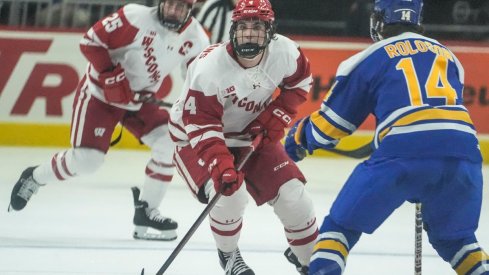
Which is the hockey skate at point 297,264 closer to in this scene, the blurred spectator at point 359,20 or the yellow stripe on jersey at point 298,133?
the yellow stripe on jersey at point 298,133

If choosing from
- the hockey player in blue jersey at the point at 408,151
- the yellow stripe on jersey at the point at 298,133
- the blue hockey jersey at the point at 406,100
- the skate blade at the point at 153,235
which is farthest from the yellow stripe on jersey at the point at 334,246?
the skate blade at the point at 153,235

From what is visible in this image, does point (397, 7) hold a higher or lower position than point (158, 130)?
higher

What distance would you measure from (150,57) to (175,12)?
301 mm

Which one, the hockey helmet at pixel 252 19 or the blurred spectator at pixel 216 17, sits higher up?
the hockey helmet at pixel 252 19

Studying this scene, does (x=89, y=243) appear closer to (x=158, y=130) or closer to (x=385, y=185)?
(x=158, y=130)

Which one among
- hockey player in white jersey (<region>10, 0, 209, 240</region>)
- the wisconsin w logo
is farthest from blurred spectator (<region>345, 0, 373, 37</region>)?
the wisconsin w logo

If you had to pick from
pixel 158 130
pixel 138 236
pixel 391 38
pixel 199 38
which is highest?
pixel 391 38

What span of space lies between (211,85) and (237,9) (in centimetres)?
29

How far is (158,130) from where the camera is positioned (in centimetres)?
554

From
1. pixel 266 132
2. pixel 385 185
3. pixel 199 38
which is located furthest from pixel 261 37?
pixel 199 38

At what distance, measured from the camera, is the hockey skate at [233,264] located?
434 cm

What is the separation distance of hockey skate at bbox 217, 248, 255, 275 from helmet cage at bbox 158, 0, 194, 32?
1315 mm

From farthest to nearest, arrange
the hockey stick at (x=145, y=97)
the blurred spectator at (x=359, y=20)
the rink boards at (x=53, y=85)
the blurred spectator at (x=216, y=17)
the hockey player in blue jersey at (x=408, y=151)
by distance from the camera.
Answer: the blurred spectator at (x=359, y=20) → the rink boards at (x=53, y=85) → the blurred spectator at (x=216, y=17) → the hockey stick at (x=145, y=97) → the hockey player in blue jersey at (x=408, y=151)

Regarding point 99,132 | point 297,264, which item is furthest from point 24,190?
point 297,264
